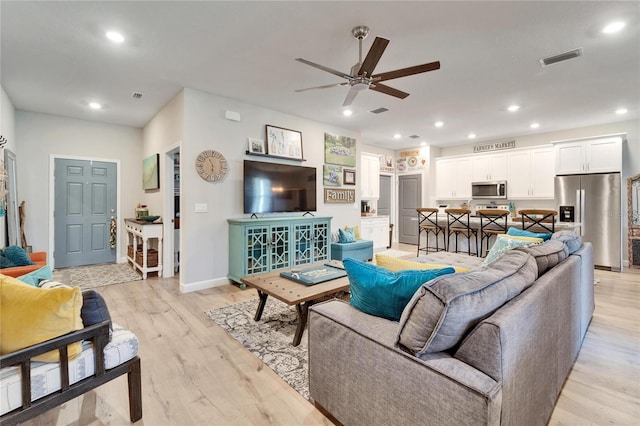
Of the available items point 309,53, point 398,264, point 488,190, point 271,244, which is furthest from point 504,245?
point 488,190

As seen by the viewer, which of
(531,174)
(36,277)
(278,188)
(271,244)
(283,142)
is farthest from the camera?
(531,174)

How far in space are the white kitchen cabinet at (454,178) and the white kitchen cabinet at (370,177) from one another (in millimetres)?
1650

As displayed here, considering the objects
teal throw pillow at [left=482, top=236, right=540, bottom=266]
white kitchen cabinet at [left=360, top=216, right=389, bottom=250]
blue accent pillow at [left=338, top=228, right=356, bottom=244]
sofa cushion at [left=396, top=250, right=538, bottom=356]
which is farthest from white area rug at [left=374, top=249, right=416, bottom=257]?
sofa cushion at [left=396, top=250, right=538, bottom=356]

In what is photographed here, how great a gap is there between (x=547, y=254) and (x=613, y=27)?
7.27ft

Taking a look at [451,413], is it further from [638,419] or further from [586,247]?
[586,247]

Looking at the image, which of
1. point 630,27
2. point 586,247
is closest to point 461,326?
point 586,247

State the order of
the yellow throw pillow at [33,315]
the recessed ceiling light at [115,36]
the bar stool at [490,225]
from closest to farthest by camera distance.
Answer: the yellow throw pillow at [33,315]
the recessed ceiling light at [115,36]
the bar stool at [490,225]

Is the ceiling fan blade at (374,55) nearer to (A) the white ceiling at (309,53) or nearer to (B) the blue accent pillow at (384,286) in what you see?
(A) the white ceiling at (309,53)

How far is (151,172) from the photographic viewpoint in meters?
5.06

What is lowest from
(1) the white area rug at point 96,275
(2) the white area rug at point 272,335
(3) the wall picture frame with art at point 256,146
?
(2) the white area rug at point 272,335

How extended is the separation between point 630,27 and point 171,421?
4.50 meters

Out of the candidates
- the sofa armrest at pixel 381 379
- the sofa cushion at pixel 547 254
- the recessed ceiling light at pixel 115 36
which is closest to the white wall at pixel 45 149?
the recessed ceiling light at pixel 115 36

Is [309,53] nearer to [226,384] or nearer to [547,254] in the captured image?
[547,254]

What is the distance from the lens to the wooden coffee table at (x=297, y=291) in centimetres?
231
